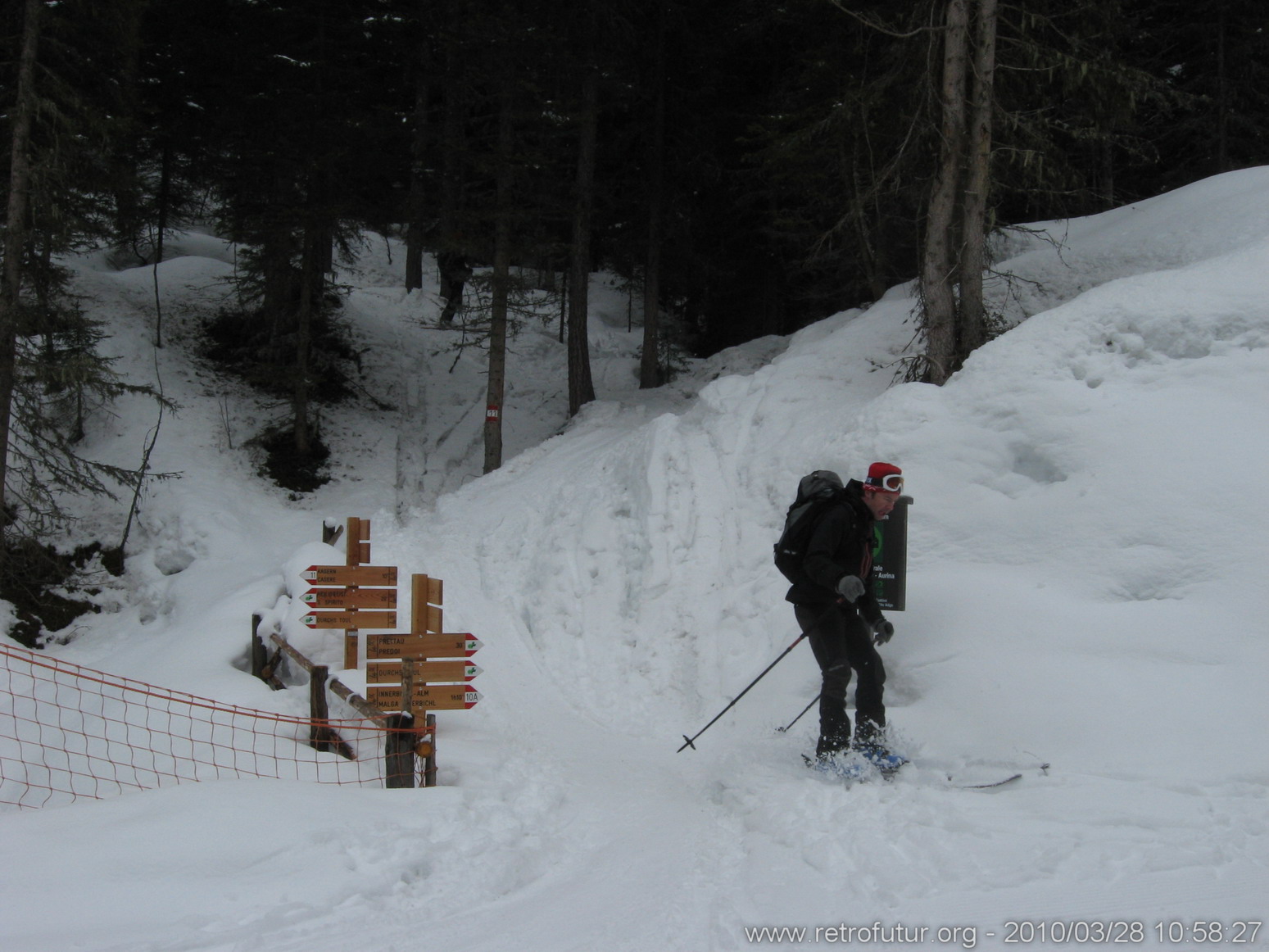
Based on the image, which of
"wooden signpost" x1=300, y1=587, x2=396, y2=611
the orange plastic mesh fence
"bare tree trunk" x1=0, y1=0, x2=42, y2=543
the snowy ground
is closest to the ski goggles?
the snowy ground

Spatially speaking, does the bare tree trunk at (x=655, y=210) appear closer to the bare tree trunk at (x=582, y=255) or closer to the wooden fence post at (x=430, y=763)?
the bare tree trunk at (x=582, y=255)

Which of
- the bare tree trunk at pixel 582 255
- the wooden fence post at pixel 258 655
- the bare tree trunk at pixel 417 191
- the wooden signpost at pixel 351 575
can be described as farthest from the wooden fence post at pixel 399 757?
the bare tree trunk at pixel 582 255

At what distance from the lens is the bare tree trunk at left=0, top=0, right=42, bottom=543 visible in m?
12.3

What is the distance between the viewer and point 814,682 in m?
6.79

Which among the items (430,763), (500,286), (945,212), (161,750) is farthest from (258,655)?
(945,212)

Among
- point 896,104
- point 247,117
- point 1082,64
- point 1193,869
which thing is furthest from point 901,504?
point 247,117

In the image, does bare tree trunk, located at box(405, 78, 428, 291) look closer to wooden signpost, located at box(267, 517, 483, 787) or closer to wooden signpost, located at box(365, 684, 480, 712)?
wooden signpost, located at box(267, 517, 483, 787)

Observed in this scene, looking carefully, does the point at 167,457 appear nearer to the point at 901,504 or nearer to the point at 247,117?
the point at 247,117

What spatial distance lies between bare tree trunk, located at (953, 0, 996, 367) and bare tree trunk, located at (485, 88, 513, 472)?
8.69 metres

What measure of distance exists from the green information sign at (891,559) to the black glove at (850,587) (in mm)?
1360

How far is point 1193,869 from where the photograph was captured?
3.60 meters

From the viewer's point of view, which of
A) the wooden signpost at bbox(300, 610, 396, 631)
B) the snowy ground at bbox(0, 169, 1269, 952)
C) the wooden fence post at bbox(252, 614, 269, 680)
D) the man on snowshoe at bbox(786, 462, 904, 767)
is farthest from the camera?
the wooden fence post at bbox(252, 614, 269, 680)

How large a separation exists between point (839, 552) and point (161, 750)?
618cm

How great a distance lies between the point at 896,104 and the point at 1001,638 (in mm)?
10041
